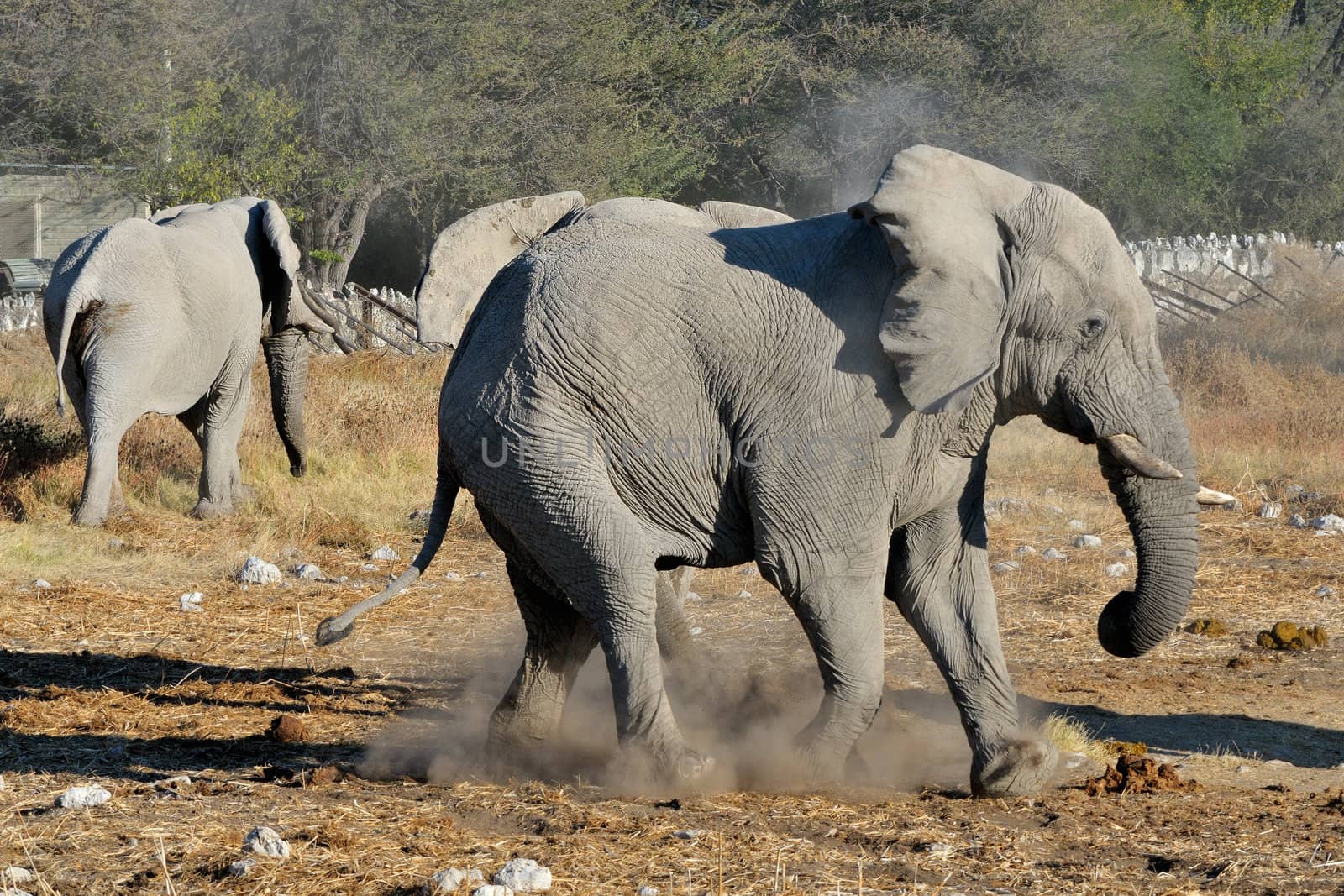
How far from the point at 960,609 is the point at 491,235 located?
228 centimetres

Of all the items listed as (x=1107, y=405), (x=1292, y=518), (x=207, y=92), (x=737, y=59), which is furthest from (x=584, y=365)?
(x=737, y=59)

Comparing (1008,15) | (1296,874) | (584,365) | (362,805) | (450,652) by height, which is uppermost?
(1008,15)

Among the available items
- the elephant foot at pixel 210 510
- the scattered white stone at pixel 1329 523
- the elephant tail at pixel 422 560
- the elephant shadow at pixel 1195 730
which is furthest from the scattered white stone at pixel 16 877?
the scattered white stone at pixel 1329 523

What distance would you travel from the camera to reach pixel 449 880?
389 cm

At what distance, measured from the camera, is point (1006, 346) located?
4727 mm

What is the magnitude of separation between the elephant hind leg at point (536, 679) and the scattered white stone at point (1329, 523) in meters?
6.45

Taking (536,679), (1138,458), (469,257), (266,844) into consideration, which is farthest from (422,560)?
(1138,458)

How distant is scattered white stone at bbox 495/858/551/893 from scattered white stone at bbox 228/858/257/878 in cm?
63

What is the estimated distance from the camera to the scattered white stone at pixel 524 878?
3.88m

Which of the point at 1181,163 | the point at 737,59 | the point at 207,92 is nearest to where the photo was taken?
the point at 207,92

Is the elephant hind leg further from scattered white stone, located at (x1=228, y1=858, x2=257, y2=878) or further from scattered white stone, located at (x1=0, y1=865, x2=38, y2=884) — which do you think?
scattered white stone, located at (x1=0, y1=865, x2=38, y2=884)

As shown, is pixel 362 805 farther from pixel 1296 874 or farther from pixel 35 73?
pixel 35 73

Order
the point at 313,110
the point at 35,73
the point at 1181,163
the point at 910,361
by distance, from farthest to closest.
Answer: the point at 1181,163 < the point at 313,110 < the point at 35,73 < the point at 910,361

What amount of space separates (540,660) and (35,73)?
1951 centimetres
